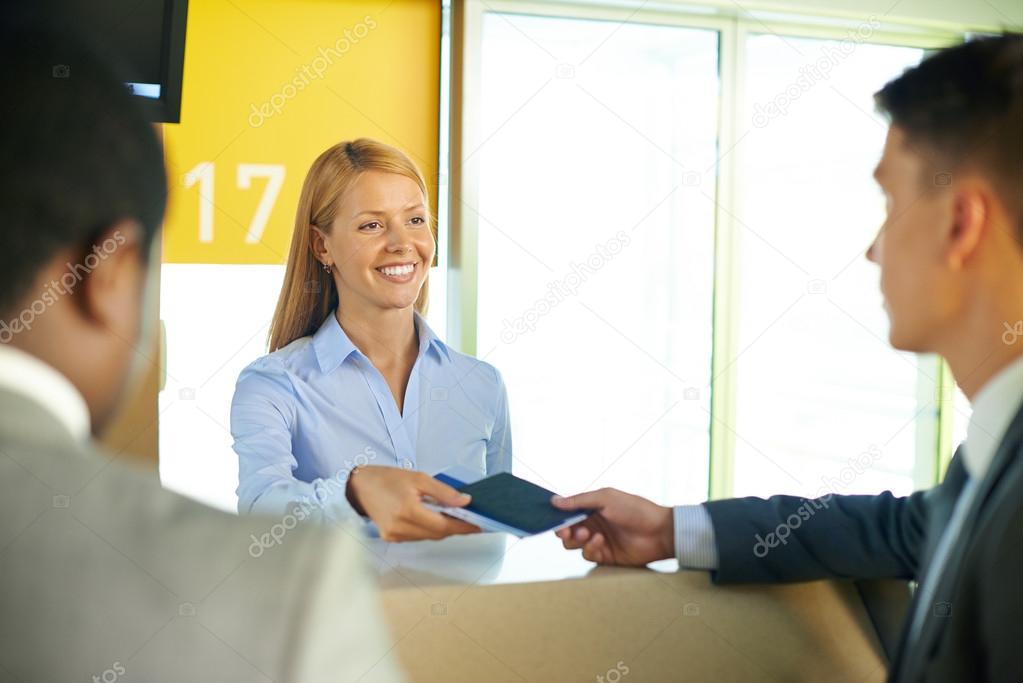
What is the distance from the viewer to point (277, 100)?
157 inches

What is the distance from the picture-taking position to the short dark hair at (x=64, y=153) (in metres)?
0.60

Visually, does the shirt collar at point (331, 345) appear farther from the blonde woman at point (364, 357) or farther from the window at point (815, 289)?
the window at point (815, 289)

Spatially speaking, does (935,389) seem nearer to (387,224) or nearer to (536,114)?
(536,114)

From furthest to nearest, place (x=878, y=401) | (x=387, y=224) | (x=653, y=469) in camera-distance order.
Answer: (x=878, y=401) < (x=653, y=469) < (x=387, y=224)

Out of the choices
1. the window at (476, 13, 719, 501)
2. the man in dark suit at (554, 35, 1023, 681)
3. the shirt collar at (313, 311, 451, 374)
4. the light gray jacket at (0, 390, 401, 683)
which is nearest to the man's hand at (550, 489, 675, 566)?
the man in dark suit at (554, 35, 1023, 681)

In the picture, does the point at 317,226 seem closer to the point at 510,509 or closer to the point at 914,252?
the point at 510,509

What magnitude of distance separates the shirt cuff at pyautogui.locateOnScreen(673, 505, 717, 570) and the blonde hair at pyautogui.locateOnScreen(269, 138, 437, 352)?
6.10 ft

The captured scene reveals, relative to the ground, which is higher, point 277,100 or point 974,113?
point 277,100

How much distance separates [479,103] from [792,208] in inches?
70.5

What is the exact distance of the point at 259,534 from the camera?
0.51 metres

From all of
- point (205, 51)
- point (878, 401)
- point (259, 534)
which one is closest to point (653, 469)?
point (878, 401)

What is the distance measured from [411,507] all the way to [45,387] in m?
0.83

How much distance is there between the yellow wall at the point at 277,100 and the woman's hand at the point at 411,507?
274 cm

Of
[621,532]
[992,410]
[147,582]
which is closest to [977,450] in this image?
[992,410]
